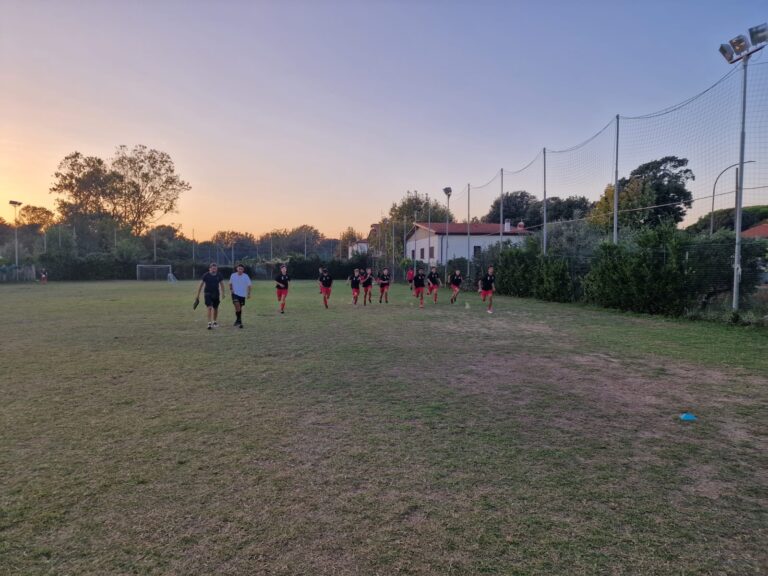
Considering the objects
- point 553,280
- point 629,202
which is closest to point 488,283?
point 553,280

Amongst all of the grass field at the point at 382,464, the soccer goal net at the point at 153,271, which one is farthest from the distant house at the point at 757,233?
the soccer goal net at the point at 153,271

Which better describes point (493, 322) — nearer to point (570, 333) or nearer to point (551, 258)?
point (570, 333)

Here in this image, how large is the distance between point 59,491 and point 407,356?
6273 millimetres

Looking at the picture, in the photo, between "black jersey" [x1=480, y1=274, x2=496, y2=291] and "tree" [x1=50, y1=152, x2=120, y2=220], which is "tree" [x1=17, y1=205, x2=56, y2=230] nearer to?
"tree" [x1=50, y1=152, x2=120, y2=220]

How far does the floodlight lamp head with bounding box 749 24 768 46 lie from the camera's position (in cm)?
1256

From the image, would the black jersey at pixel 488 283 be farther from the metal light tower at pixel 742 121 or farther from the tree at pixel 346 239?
the tree at pixel 346 239

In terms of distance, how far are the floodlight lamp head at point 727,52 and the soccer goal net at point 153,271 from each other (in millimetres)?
48865

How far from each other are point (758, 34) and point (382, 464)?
51.8 ft

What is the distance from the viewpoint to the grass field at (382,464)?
2.87 m

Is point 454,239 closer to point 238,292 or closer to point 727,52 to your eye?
point 727,52

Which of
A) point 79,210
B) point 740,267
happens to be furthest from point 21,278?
point 740,267

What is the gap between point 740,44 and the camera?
13266mm

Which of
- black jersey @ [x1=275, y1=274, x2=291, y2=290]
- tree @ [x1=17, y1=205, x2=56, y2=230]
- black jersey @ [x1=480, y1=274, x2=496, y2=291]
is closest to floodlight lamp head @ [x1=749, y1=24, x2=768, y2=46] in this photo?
black jersey @ [x1=480, y1=274, x2=496, y2=291]

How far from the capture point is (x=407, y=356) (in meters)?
9.12
